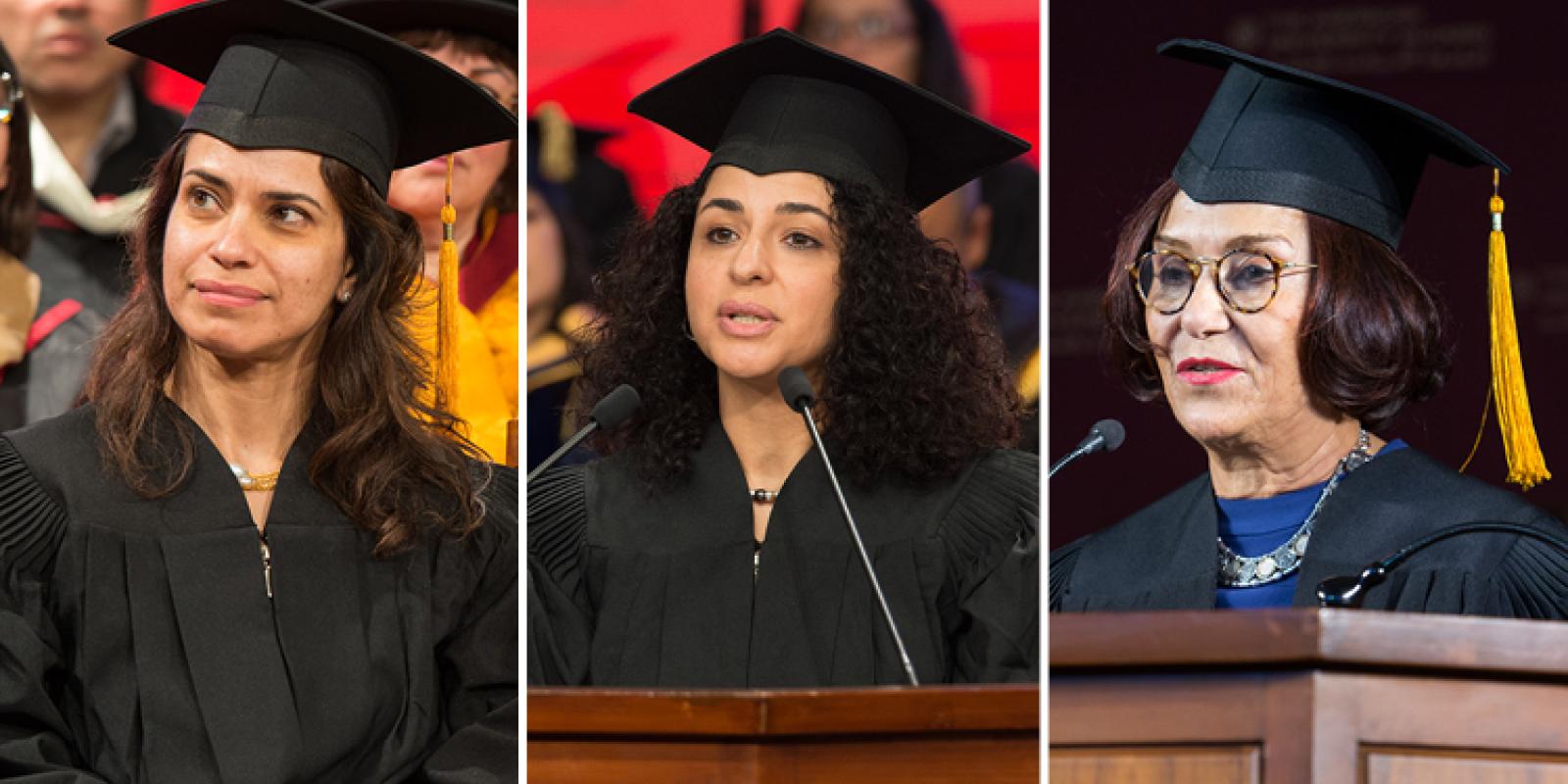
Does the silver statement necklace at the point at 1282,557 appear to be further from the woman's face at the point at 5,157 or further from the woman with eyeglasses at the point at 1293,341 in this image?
the woman's face at the point at 5,157

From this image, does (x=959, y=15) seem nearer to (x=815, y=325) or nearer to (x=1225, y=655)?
(x=815, y=325)

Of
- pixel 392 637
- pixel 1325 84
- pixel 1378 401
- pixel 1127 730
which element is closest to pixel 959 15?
pixel 1325 84

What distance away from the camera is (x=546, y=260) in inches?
179

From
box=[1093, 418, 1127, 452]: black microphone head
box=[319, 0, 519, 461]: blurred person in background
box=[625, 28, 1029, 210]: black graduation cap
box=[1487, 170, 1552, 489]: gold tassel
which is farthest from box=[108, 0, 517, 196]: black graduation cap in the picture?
box=[1487, 170, 1552, 489]: gold tassel

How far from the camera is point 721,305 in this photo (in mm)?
3652

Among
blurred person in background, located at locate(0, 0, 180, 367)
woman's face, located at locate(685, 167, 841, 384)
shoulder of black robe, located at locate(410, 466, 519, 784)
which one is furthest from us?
blurred person in background, located at locate(0, 0, 180, 367)

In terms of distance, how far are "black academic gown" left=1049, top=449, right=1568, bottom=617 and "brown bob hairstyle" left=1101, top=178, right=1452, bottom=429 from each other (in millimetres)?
119

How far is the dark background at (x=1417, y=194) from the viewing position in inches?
178

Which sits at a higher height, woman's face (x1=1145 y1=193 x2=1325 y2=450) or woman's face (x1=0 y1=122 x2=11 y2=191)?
woman's face (x1=0 y1=122 x2=11 y2=191)

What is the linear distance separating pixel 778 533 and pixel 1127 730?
106 cm

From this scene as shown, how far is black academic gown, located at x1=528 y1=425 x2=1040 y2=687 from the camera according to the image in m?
3.56

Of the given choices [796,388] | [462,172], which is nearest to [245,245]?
[796,388]

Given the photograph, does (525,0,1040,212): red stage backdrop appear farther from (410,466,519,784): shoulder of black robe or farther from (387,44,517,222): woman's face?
(410,466,519,784): shoulder of black robe

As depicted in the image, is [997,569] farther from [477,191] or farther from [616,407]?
[477,191]
